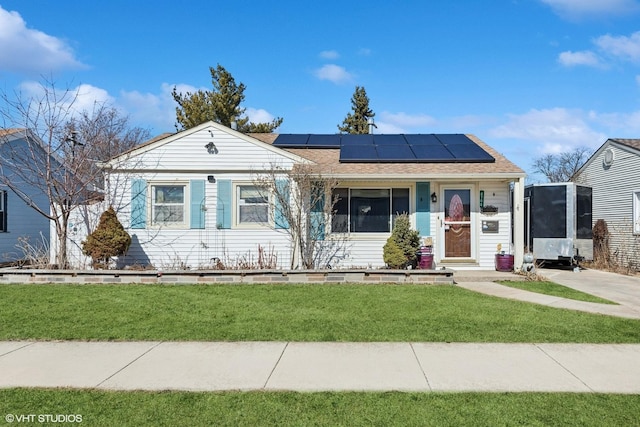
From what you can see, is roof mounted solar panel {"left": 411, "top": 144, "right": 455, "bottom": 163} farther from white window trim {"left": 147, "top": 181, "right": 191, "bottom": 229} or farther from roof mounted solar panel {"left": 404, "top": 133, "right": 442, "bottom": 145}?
white window trim {"left": 147, "top": 181, "right": 191, "bottom": 229}

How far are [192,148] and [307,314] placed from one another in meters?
6.75

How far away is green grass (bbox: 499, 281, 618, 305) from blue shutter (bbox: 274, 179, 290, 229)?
565cm

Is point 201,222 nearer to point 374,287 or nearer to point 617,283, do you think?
point 374,287

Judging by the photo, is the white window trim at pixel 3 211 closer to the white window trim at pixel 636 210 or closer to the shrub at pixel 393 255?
the shrub at pixel 393 255

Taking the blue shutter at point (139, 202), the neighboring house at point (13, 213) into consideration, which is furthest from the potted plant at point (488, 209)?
the neighboring house at point (13, 213)

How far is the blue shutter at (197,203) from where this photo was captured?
1209cm

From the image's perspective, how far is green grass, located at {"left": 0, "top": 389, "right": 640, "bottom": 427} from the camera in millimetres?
3654

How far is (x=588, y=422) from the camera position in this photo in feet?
11.9

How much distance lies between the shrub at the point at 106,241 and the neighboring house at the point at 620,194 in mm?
15072

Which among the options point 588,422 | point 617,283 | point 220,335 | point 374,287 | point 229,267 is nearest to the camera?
point 588,422

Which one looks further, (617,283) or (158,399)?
(617,283)

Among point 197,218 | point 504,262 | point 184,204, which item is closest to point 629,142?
point 504,262

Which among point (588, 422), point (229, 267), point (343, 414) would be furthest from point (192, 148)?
point (588, 422)

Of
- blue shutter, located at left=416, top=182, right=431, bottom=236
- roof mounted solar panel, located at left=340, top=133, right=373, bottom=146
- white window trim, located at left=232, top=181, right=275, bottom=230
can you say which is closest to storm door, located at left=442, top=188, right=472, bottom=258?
blue shutter, located at left=416, top=182, right=431, bottom=236
